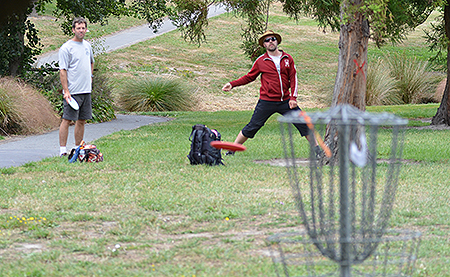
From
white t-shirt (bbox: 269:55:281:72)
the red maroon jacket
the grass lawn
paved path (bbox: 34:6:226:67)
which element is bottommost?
the grass lawn

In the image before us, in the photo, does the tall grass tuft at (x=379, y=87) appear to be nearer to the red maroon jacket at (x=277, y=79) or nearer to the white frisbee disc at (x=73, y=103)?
the red maroon jacket at (x=277, y=79)

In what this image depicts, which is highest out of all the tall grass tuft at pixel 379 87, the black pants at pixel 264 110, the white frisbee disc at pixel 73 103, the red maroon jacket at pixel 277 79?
the red maroon jacket at pixel 277 79

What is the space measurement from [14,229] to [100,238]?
0.79m

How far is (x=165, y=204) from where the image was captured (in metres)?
5.21

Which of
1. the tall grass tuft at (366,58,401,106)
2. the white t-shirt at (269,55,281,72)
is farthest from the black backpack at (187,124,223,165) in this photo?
the tall grass tuft at (366,58,401,106)

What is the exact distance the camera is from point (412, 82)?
23219 mm

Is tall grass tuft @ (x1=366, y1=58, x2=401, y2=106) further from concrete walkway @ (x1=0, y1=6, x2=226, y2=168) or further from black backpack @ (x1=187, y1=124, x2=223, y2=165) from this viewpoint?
black backpack @ (x1=187, y1=124, x2=223, y2=165)

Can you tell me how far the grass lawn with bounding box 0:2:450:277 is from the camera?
3.72m

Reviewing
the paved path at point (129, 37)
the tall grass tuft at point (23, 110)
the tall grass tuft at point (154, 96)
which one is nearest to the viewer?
the tall grass tuft at point (23, 110)

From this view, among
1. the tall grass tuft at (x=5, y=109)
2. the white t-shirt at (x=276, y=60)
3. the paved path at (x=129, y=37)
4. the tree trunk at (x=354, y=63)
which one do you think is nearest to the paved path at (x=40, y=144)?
the tall grass tuft at (x=5, y=109)

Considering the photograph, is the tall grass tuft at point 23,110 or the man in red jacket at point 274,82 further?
the tall grass tuft at point 23,110

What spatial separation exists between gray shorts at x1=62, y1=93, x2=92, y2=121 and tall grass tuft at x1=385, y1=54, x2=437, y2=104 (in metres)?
17.5

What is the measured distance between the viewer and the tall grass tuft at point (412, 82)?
23188 mm

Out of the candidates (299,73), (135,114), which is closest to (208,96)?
(135,114)
